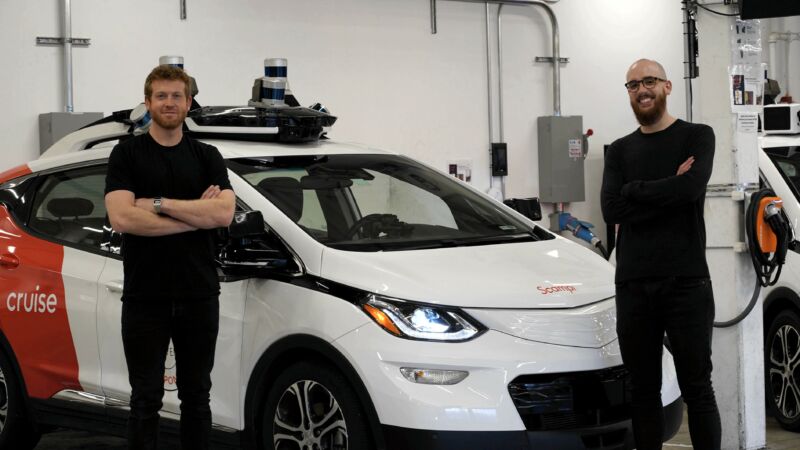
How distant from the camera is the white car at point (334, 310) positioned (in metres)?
4.01

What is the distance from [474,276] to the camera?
14.1ft

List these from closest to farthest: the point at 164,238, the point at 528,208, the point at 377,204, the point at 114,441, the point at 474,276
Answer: the point at 164,238, the point at 474,276, the point at 377,204, the point at 528,208, the point at 114,441

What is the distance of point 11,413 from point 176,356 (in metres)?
1.53

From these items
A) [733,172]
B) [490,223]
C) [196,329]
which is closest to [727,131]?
[733,172]

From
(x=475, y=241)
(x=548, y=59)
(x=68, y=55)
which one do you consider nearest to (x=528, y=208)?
(x=475, y=241)

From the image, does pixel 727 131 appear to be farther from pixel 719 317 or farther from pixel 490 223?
pixel 490 223

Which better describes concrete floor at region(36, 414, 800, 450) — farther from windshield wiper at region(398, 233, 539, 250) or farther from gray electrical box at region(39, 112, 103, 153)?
gray electrical box at region(39, 112, 103, 153)

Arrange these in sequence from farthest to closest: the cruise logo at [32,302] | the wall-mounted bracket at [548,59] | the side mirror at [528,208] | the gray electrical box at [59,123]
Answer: the wall-mounted bracket at [548,59]
the gray electrical box at [59,123]
the side mirror at [528,208]
the cruise logo at [32,302]

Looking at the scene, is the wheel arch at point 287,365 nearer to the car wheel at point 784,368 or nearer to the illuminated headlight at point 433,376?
the illuminated headlight at point 433,376

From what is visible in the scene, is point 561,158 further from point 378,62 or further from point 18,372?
point 18,372

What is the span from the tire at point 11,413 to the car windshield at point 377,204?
1.54 m

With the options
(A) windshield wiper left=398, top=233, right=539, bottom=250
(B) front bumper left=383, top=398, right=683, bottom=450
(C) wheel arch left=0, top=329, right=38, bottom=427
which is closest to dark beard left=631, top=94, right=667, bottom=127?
(A) windshield wiper left=398, top=233, right=539, bottom=250

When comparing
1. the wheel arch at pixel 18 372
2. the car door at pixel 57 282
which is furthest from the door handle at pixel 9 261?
the wheel arch at pixel 18 372

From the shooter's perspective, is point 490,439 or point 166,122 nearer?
point 490,439
